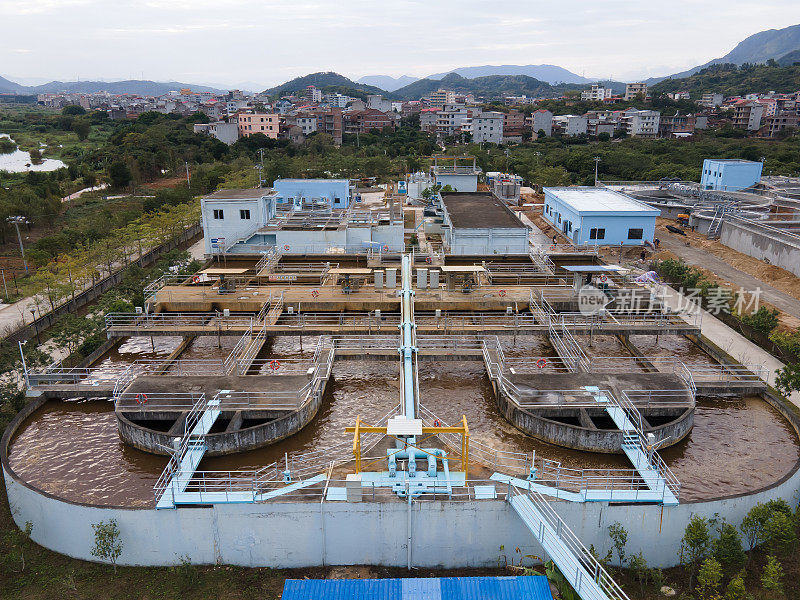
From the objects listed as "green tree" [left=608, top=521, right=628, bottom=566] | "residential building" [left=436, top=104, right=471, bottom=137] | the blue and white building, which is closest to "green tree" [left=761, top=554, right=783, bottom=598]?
"green tree" [left=608, top=521, right=628, bottom=566]

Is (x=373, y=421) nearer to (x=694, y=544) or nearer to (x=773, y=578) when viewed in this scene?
(x=694, y=544)

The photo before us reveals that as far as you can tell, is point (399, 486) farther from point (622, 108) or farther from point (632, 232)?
point (622, 108)

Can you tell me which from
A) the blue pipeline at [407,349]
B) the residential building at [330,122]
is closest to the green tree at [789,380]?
the blue pipeline at [407,349]

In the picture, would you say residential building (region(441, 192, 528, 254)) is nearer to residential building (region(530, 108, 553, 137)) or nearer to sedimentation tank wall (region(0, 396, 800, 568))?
sedimentation tank wall (region(0, 396, 800, 568))

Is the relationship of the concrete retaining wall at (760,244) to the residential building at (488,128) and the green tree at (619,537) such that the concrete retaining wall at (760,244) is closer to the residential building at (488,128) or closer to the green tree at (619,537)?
the green tree at (619,537)

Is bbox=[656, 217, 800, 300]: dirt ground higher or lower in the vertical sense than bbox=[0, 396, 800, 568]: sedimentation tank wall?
higher

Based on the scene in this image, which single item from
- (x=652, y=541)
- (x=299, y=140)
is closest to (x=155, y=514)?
(x=652, y=541)
